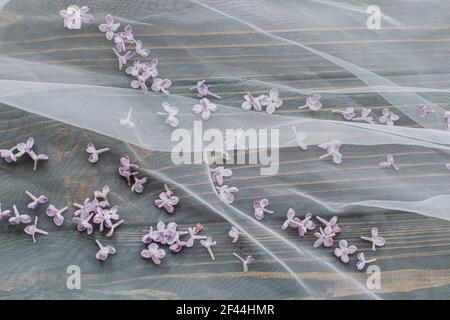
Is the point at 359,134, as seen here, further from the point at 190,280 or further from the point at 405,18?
the point at 190,280

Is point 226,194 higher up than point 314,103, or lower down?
lower down

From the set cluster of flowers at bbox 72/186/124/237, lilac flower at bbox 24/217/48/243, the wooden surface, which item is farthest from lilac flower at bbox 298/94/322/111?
lilac flower at bbox 24/217/48/243

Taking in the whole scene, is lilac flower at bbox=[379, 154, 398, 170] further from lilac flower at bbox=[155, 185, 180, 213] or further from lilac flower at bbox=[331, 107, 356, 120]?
lilac flower at bbox=[155, 185, 180, 213]

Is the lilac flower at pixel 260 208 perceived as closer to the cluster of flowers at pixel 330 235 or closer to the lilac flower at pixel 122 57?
the cluster of flowers at pixel 330 235

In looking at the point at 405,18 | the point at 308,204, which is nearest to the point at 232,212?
the point at 308,204

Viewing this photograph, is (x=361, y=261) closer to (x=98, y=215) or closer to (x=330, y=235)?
(x=330, y=235)

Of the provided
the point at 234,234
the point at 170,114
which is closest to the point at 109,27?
the point at 170,114

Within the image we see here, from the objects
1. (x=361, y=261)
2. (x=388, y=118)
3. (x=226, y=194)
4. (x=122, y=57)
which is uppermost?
(x=122, y=57)
